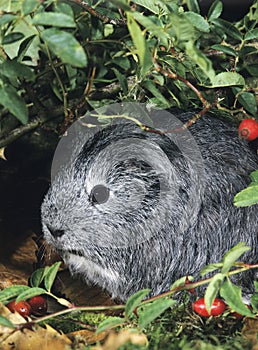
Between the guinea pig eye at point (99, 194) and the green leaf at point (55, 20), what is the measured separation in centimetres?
83

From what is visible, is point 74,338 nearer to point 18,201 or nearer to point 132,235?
point 132,235

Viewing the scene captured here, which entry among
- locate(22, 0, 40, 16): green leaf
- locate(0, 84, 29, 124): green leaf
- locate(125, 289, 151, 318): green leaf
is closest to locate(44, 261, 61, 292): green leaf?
locate(125, 289, 151, 318): green leaf

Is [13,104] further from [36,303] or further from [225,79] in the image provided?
[36,303]

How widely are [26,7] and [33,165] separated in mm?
1919

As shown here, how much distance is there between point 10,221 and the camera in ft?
11.1

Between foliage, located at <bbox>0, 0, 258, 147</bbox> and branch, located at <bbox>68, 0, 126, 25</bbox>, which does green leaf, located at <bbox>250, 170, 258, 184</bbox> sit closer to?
foliage, located at <bbox>0, 0, 258, 147</bbox>

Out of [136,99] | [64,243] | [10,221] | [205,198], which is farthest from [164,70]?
[10,221]

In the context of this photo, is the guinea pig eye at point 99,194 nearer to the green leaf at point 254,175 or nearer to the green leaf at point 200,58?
the green leaf at point 254,175

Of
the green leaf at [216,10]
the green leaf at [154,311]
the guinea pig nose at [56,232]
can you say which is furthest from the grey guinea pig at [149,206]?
the green leaf at [154,311]

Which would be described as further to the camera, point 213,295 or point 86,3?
point 86,3

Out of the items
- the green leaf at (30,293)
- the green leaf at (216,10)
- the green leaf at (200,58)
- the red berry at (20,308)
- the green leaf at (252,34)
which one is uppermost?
the green leaf at (200,58)

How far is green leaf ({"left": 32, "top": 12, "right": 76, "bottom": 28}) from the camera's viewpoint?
1.68 m

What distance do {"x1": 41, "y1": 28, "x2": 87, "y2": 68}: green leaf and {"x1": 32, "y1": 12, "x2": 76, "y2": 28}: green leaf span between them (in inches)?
1.1

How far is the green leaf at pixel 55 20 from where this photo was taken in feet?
5.52
